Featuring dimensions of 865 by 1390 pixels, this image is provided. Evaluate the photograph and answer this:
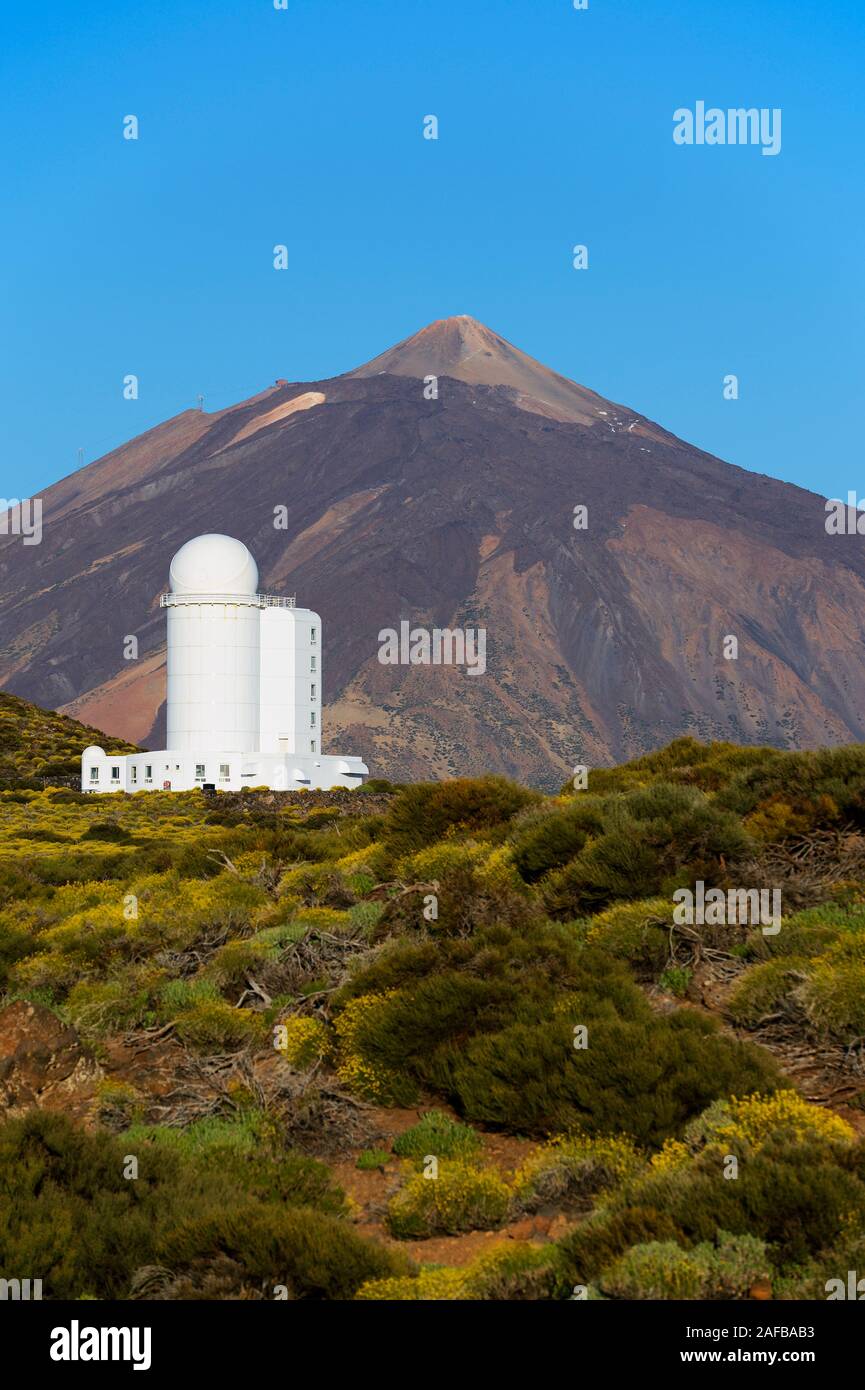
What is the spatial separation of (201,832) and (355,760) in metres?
26.6

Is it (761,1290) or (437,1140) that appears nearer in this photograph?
(761,1290)

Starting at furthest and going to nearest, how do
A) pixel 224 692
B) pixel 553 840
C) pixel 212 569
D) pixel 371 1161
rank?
pixel 212 569
pixel 224 692
pixel 553 840
pixel 371 1161

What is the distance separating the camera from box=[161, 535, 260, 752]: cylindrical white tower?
2463 inches

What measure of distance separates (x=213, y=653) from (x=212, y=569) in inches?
144

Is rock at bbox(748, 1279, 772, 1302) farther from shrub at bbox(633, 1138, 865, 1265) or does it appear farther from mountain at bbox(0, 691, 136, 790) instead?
mountain at bbox(0, 691, 136, 790)

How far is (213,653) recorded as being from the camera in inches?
2458

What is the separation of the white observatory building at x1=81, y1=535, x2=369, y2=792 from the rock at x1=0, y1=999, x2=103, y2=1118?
4982cm

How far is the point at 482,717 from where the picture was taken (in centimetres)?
15238

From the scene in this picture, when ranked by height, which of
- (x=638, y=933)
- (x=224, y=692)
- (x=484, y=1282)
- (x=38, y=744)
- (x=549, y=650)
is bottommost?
(x=484, y=1282)

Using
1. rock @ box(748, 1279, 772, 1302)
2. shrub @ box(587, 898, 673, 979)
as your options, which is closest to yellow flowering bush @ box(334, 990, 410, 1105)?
shrub @ box(587, 898, 673, 979)
